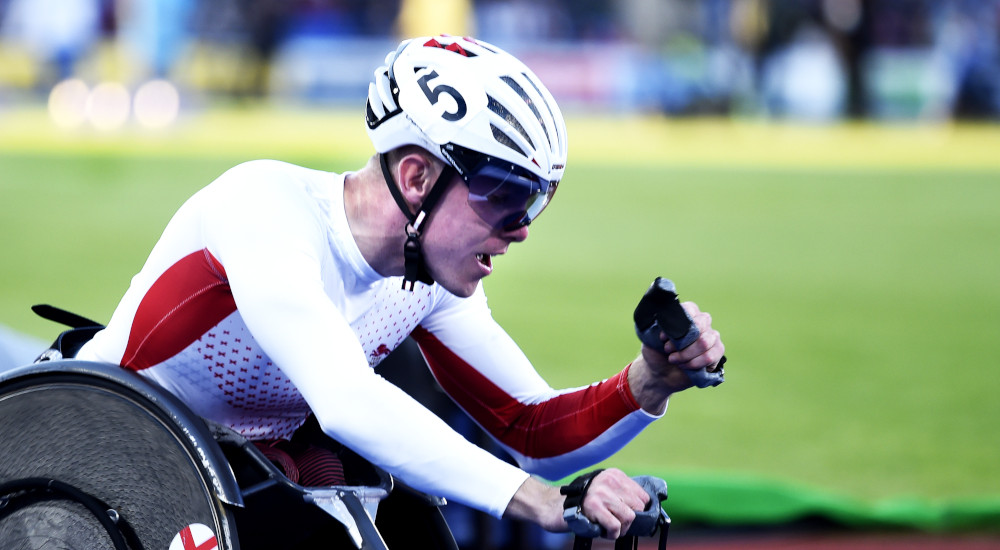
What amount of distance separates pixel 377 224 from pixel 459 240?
0.59 feet

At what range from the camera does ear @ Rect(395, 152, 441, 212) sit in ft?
7.80

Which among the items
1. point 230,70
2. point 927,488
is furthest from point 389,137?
point 230,70

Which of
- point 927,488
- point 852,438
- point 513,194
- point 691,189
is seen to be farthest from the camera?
Answer: point 691,189

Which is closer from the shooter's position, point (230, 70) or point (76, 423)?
point (76, 423)

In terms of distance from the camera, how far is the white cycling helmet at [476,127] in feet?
7.50

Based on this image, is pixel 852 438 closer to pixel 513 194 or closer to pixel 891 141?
pixel 513 194

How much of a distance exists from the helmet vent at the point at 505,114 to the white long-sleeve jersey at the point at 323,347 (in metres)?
0.39

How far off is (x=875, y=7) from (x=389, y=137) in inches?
789

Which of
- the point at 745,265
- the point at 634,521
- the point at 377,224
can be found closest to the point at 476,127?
the point at 377,224

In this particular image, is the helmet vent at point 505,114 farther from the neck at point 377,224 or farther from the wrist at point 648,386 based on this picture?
the wrist at point 648,386

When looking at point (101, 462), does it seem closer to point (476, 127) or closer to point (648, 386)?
point (476, 127)

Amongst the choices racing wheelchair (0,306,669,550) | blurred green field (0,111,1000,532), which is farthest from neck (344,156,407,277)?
Answer: blurred green field (0,111,1000,532)

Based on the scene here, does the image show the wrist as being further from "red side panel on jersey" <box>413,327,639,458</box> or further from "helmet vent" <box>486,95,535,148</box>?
"helmet vent" <box>486,95,535,148</box>

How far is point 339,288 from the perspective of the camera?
2.46m
